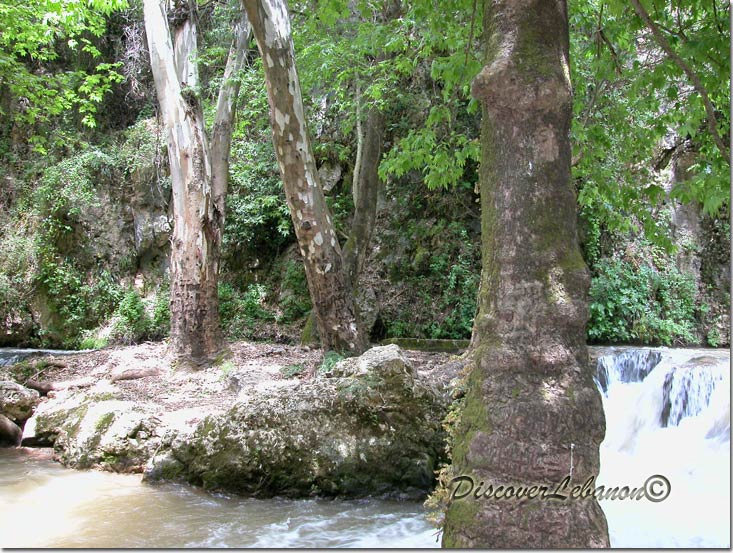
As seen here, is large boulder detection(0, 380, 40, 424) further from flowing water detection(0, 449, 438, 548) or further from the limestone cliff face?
the limestone cliff face

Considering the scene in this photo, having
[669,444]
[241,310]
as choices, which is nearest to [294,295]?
[241,310]

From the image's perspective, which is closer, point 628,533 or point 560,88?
point 560,88

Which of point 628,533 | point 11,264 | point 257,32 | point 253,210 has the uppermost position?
point 257,32

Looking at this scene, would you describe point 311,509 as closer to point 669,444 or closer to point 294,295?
point 669,444

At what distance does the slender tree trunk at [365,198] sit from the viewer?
9234mm

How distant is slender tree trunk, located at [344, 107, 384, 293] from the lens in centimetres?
923

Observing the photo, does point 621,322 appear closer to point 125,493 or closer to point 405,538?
point 405,538

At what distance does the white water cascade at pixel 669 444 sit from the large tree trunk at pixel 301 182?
141 inches

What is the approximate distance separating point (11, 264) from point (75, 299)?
5.20 feet

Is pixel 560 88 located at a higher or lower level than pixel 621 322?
higher

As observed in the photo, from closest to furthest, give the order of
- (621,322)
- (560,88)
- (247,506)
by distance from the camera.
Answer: (560,88) < (247,506) < (621,322)

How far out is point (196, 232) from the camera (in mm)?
9164

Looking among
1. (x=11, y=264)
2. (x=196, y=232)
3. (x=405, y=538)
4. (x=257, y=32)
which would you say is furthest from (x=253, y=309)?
(x=405, y=538)

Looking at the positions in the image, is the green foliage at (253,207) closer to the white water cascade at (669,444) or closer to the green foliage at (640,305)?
the green foliage at (640,305)
